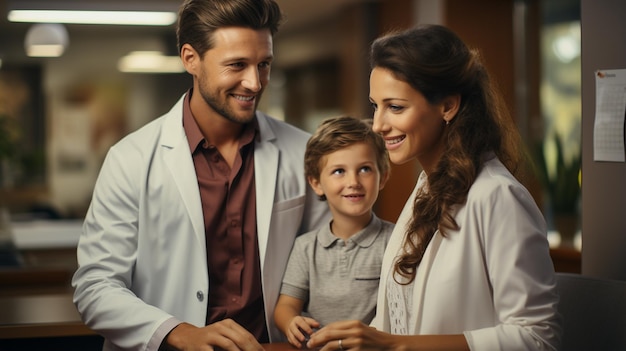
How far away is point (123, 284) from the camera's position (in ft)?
7.85

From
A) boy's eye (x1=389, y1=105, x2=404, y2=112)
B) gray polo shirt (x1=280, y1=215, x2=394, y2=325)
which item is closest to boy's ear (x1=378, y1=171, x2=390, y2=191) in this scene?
gray polo shirt (x1=280, y1=215, x2=394, y2=325)

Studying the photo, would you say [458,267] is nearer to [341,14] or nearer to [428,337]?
[428,337]

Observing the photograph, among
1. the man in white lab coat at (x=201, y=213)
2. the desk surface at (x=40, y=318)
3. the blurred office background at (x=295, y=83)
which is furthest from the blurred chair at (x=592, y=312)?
the blurred office background at (x=295, y=83)

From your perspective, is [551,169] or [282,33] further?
[282,33]

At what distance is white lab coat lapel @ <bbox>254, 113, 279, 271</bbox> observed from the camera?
2.44m

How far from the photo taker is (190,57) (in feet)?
8.37

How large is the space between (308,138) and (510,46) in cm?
444

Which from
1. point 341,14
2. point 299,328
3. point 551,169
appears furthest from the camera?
point 341,14

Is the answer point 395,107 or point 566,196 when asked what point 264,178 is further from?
point 566,196

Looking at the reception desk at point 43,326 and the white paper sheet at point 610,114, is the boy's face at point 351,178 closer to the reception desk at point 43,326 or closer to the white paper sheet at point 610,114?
the white paper sheet at point 610,114

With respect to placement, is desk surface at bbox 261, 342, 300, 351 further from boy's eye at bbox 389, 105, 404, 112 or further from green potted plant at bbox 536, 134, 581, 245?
green potted plant at bbox 536, 134, 581, 245

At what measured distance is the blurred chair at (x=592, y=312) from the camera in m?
2.17

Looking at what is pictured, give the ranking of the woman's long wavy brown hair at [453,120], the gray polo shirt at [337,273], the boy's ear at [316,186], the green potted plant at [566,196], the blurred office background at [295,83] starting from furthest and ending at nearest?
the blurred office background at [295,83] → the green potted plant at [566,196] → the boy's ear at [316,186] → the gray polo shirt at [337,273] → the woman's long wavy brown hair at [453,120]

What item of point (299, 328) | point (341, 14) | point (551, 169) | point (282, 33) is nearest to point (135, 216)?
point (299, 328)
